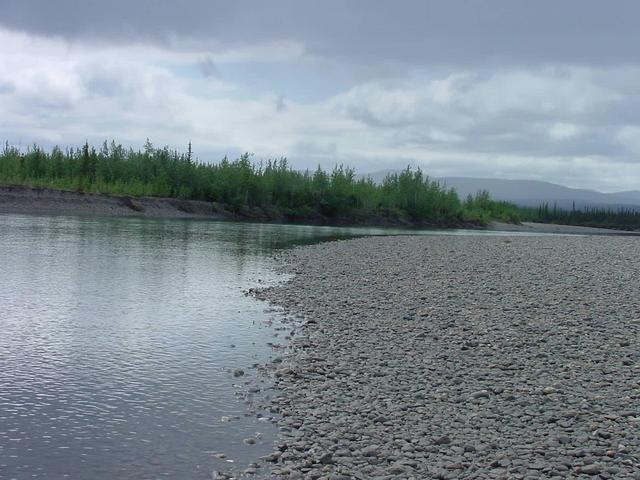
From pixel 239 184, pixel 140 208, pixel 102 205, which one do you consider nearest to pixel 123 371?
pixel 102 205

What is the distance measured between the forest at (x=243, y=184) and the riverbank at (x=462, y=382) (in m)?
94.4

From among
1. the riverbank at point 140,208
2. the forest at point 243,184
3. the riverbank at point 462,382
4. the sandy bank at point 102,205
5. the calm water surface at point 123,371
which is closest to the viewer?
the riverbank at point 462,382

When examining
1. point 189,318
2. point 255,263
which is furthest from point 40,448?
point 255,263

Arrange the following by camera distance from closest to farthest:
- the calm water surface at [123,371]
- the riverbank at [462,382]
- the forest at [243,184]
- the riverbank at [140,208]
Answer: the riverbank at [462,382], the calm water surface at [123,371], the riverbank at [140,208], the forest at [243,184]

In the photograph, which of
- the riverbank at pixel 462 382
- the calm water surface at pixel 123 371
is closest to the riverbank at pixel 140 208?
the calm water surface at pixel 123 371

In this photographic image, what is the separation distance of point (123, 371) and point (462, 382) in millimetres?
6686

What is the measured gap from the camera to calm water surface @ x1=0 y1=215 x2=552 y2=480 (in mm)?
9000

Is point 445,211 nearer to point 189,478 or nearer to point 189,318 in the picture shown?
point 189,318

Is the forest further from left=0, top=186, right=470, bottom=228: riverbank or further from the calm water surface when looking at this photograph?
the calm water surface

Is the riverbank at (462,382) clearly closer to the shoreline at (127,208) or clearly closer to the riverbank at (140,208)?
the shoreline at (127,208)

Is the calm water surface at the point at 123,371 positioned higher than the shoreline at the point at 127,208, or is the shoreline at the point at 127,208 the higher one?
the shoreline at the point at 127,208

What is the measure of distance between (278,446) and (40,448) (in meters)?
3.31

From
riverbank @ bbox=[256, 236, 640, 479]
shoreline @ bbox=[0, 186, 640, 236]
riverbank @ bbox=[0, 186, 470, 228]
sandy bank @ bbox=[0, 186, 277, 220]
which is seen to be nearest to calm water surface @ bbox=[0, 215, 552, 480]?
riverbank @ bbox=[256, 236, 640, 479]

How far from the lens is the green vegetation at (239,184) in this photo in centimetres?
12067
